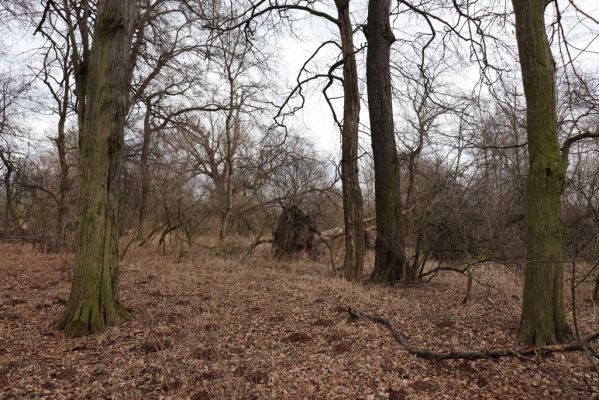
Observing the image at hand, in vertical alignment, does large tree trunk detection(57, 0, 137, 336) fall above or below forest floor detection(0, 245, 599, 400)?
above

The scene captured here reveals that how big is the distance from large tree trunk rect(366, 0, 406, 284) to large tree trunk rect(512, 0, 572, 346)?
3912mm

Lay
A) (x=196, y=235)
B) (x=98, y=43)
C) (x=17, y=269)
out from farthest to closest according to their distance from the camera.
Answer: (x=196, y=235)
(x=17, y=269)
(x=98, y=43)

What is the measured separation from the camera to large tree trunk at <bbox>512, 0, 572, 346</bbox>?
412cm

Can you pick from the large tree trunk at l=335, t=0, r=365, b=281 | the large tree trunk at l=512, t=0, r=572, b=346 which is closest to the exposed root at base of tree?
the large tree trunk at l=512, t=0, r=572, b=346

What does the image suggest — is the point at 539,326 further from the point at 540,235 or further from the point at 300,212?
the point at 300,212

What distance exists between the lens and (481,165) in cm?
773

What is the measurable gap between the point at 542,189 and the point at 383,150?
14.6 feet

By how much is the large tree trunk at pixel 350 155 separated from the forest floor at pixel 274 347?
1.31 m

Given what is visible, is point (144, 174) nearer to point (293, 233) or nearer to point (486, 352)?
point (293, 233)

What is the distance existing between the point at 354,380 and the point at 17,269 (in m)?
8.29

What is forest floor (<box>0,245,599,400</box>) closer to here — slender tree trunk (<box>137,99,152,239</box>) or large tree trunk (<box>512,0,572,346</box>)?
large tree trunk (<box>512,0,572,346</box>)

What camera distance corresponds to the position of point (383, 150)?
333 inches

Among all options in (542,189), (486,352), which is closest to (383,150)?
(542,189)

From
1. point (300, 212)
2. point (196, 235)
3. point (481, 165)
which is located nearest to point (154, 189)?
point (196, 235)
